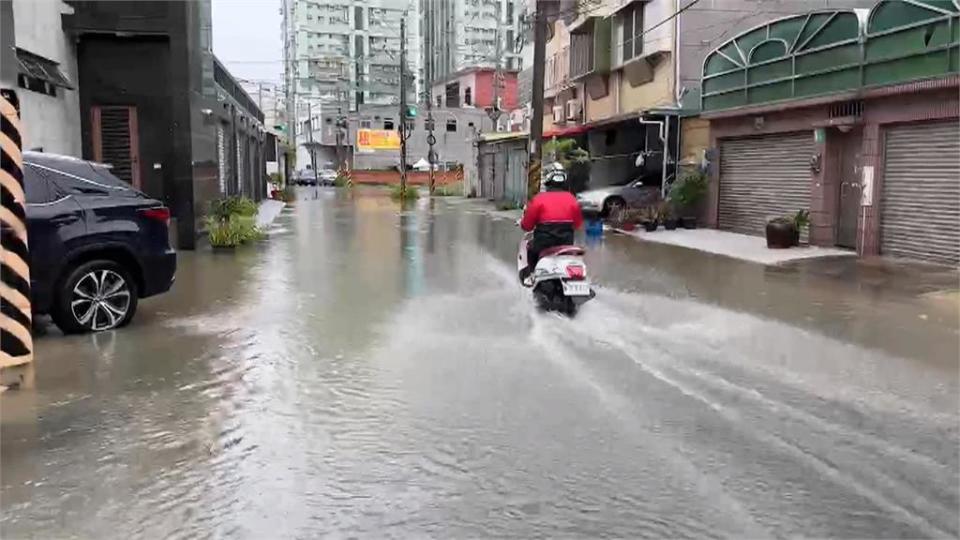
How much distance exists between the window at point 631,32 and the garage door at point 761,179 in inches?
377

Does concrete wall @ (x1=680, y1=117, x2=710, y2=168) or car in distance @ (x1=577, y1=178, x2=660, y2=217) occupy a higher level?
concrete wall @ (x1=680, y1=117, x2=710, y2=168)

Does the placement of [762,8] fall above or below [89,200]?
above

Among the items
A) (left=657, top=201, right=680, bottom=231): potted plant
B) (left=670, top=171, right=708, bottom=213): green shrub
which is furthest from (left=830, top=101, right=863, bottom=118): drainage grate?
(left=657, top=201, right=680, bottom=231): potted plant

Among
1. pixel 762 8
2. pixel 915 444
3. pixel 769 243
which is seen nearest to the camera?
pixel 915 444

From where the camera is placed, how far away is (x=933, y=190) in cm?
1461

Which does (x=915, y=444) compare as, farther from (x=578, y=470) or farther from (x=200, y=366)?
(x=200, y=366)

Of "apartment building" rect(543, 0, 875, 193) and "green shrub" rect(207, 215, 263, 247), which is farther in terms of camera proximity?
"apartment building" rect(543, 0, 875, 193)

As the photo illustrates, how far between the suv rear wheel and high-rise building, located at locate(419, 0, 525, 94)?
7669 centimetres

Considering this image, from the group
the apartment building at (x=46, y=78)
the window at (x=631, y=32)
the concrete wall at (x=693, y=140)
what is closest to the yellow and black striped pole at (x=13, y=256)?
the apartment building at (x=46, y=78)

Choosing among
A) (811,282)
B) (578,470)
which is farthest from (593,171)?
(578,470)

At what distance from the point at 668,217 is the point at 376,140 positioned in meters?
61.1

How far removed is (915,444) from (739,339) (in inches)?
133

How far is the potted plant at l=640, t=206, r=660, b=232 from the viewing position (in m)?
22.8

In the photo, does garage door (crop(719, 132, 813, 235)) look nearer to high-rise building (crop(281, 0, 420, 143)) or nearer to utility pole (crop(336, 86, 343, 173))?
utility pole (crop(336, 86, 343, 173))
